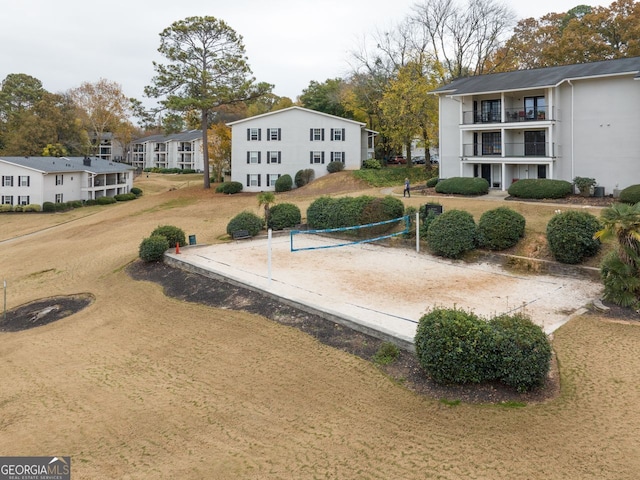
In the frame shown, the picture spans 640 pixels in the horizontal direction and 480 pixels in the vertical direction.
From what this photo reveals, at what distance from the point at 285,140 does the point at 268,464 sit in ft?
144

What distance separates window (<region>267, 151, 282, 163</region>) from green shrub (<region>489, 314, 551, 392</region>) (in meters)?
41.9

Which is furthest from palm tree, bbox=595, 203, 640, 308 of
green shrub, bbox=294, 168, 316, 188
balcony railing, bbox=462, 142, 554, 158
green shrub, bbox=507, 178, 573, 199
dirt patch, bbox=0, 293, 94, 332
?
green shrub, bbox=294, 168, 316, 188

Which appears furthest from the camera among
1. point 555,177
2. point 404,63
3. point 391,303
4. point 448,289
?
point 404,63

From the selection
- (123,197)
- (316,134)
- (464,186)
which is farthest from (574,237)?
(123,197)

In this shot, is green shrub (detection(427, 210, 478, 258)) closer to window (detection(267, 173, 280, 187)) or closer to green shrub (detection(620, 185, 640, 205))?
green shrub (detection(620, 185, 640, 205))

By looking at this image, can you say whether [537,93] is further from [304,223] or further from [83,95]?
[83,95]

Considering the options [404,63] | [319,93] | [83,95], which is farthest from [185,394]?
[83,95]

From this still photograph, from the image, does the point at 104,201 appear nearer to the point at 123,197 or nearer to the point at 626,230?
the point at 123,197

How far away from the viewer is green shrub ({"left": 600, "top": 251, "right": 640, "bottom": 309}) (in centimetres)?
1298

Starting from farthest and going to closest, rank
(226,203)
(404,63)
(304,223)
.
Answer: (404,63) < (226,203) < (304,223)

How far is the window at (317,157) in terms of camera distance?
4894 cm

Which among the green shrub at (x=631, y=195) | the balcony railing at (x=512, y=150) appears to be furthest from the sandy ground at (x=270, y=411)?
the balcony railing at (x=512, y=150)

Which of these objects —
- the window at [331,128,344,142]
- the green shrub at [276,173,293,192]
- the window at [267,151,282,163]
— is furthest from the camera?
the window at [331,128,344,142]

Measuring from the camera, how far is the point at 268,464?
7.27 meters
